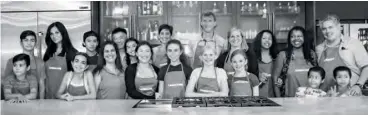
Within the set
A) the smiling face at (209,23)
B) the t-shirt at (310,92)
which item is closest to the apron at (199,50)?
the smiling face at (209,23)

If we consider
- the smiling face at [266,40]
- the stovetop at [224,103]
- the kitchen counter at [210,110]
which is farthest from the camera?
the smiling face at [266,40]

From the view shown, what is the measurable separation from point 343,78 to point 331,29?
42 cm

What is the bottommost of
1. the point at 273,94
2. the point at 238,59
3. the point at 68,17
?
the point at 273,94

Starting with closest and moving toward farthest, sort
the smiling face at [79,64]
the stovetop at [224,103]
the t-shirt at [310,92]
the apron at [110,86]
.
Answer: the stovetop at [224,103] < the t-shirt at [310,92] < the smiling face at [79,64] < the apron at [110,86]

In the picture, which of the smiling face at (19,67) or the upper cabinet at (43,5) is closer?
the smiling face at (19,67)

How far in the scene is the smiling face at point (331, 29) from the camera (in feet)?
9.91

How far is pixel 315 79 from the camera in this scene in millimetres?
2893

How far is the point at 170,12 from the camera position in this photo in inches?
170

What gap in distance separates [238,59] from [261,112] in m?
1.42

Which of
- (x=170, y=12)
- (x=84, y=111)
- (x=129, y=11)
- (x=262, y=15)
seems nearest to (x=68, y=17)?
(x=129, y=11)

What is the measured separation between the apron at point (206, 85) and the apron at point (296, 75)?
2.37 feet

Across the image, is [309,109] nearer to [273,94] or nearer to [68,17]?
[273,94]

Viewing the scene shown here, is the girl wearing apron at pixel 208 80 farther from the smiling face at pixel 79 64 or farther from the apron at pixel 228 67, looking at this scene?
the smiling face at pixel 79 64

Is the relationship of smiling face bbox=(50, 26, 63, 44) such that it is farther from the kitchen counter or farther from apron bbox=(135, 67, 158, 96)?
the kitchen counter
